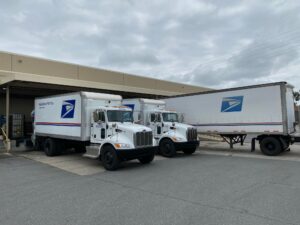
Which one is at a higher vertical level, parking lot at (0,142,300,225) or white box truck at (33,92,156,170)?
white box truck at (33,92,156,170)

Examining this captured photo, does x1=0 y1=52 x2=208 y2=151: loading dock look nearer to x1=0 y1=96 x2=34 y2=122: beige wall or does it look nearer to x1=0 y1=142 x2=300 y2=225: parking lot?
x1=0 y1=96 x2=34 y2=122: beige wall

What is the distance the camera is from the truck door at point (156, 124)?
1452cm

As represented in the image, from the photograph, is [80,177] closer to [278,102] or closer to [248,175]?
[248,175]

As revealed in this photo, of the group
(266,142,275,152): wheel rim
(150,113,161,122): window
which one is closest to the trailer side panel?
(266,142,275,152): wheel rim

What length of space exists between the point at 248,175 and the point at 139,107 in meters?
8.09

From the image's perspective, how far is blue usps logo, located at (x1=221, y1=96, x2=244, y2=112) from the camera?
1473 cm

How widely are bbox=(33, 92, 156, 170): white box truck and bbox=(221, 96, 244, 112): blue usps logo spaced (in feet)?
20.7

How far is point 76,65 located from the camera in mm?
20938

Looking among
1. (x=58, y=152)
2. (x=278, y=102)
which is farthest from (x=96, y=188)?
(x=278, y=102)

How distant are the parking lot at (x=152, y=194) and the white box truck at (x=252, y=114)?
304cm

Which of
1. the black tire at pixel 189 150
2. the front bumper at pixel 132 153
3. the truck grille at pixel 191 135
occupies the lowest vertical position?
the black tire at pixel 189 150

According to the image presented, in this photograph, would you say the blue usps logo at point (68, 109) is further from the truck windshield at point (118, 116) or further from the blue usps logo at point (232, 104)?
the blue usps logo at point (232, 104)

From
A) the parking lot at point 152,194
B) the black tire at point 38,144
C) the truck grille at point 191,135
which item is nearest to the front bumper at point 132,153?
the parking lot at point 152,194

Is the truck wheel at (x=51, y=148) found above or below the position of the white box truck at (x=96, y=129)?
below
